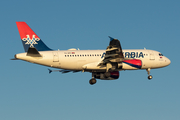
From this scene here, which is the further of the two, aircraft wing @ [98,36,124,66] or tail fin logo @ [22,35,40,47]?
tail fin logo @ [22,35,40,47]

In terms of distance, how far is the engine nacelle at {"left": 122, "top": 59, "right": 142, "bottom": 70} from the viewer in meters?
58.2

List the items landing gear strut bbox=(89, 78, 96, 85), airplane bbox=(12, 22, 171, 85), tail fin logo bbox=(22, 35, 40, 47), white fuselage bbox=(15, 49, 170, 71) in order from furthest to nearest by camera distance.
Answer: landing gear strut bbox=(89, 78, 96, 85) → tail fin logo bbox=(22, 35, 40, 47) → white fuselage bbox=(15, 49, 170, 71) → airplane bbox=(12, 22, 171, 85)

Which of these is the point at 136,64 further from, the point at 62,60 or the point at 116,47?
the point at 62,60

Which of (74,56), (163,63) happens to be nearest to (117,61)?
(74,56)

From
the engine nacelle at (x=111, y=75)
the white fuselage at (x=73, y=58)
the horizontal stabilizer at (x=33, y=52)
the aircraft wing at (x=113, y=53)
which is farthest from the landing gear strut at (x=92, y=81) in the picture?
the horizontal stabilizer at (x=33, y=52)

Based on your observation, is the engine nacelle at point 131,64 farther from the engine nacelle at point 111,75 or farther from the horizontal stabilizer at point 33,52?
the horizontal stabilizer at point 33,52

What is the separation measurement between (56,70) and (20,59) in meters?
9.87

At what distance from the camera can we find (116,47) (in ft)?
172

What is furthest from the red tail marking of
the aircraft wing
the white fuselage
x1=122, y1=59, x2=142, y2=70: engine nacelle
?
x1=122, y1=59, x2=142, y2=70: engine nacelle

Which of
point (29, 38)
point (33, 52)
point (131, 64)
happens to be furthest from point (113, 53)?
point (29, 38)

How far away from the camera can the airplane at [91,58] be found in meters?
55.1

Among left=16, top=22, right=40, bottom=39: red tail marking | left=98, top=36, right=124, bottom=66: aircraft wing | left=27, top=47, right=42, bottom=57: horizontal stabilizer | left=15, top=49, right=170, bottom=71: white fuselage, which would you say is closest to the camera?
left=98, top=36, right=124, bottom=66: aircraft wing

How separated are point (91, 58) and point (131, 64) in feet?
23.5

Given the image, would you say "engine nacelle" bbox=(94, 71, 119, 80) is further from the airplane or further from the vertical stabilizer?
the vertical stabilizer
